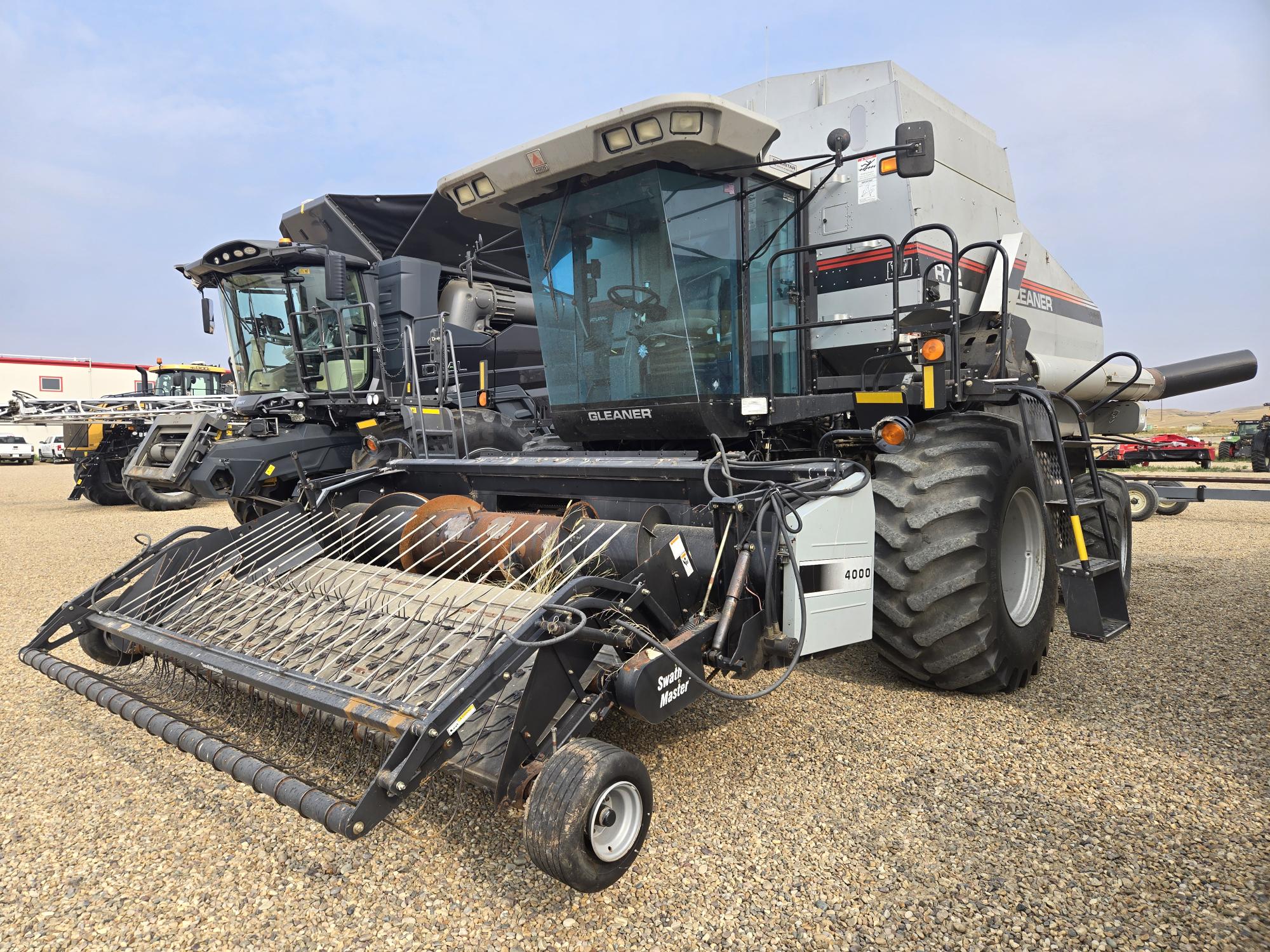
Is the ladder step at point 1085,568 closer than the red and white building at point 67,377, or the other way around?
the ladder step at point 1085,568

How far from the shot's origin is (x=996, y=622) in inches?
138

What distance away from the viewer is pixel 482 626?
9.03ft

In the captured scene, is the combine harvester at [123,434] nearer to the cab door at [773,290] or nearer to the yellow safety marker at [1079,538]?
the cab door at [773,290]

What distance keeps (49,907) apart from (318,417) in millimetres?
7463

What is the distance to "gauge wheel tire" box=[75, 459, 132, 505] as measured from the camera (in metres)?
14.2

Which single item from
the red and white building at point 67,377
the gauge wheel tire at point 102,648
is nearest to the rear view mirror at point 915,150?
the gauge wheel tire at point 102,648

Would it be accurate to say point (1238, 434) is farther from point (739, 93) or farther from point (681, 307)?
point (681, 307)

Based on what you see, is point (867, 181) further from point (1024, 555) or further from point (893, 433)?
point (1024, 555)

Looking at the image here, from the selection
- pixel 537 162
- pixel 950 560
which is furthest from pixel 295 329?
pixel 950 560

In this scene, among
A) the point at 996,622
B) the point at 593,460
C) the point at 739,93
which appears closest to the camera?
the point at 996,622

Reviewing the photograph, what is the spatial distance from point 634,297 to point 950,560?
6.61 ft

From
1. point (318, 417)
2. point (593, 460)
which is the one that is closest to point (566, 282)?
point (593, 460)

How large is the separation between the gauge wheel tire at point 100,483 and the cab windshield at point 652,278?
1332cm

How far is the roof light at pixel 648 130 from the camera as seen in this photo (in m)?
3.51
